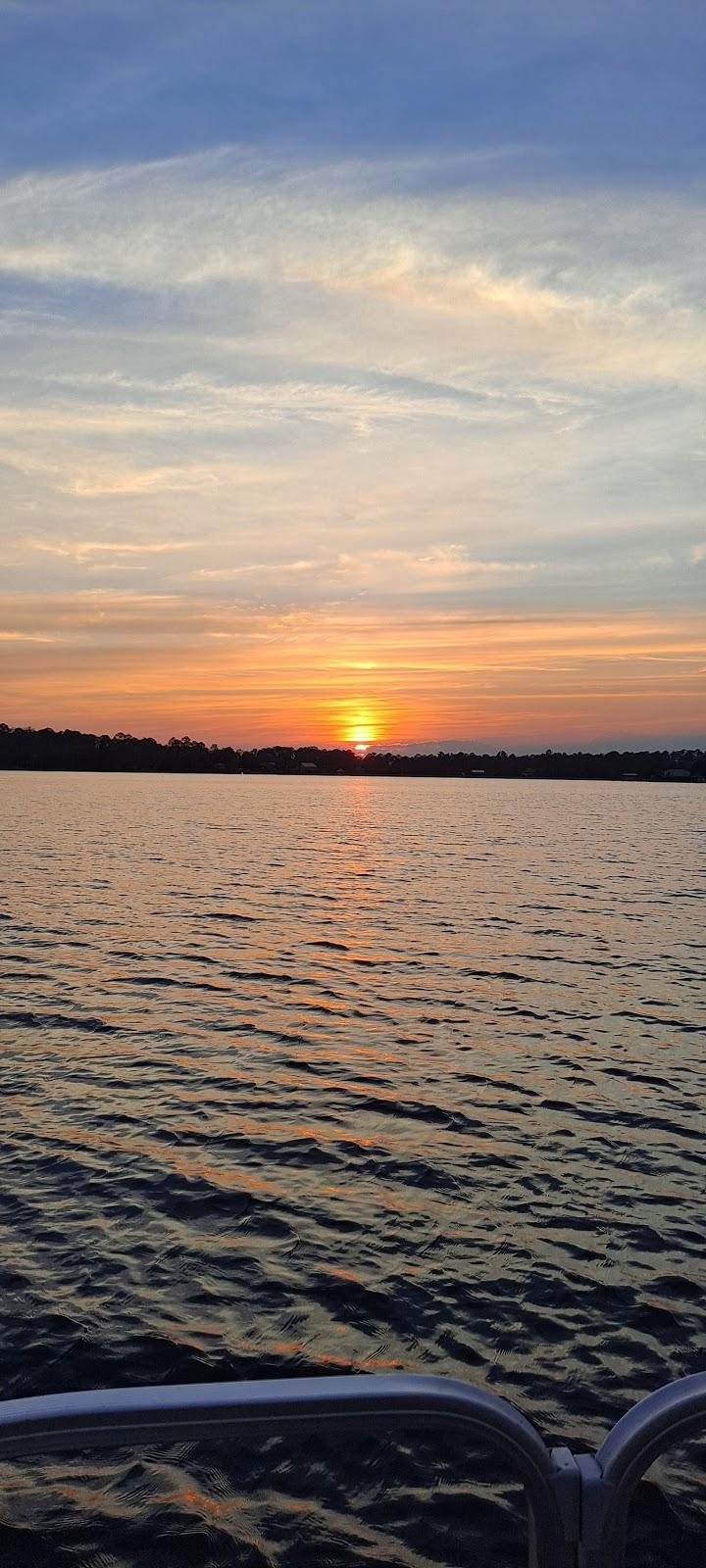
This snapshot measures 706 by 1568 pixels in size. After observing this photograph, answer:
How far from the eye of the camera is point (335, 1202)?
1739 cm

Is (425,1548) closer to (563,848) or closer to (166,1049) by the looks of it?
(166,1049)

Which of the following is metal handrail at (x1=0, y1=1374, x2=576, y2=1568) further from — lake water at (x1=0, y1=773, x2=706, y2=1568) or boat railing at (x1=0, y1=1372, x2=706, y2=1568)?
lake water at (x1=0, y1=773, x2=706, y2=1568)

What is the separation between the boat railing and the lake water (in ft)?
24.2

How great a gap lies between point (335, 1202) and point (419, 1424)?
1489 centimetres

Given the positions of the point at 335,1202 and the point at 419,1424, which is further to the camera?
the point at 335,1202

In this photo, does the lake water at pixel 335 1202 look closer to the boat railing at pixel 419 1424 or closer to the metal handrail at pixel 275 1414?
the boat railing at pixel 419 1424

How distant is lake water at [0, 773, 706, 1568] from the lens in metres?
10.4

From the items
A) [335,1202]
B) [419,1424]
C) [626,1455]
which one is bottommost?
[335,1202]

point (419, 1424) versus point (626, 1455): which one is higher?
point (419, 1424)

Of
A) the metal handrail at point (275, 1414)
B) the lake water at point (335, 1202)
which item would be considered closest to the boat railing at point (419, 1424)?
the metal handrail at point (275, 1414)

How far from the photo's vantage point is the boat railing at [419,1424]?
10.4 ft

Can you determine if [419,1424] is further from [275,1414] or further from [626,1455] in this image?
[626,1455]

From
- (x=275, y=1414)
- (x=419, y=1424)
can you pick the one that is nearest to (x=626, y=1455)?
(x=419, y=1424)

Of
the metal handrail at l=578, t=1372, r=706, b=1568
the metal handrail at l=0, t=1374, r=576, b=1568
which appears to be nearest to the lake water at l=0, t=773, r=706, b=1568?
the metal handrail at l=578, t=1372, r=706, b=1568
